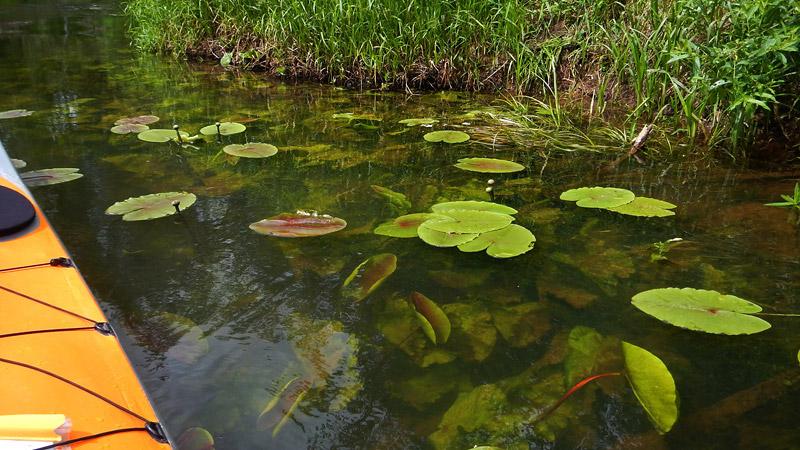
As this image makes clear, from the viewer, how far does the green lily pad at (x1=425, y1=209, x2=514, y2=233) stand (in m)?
1.75

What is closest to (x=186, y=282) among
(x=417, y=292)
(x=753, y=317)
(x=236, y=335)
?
(x=236, y=335)

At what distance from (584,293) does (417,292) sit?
1.56 ft

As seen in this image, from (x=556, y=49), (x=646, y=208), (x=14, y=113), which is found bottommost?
(x=14, y=113)

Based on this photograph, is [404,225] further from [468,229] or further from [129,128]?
[129,128]

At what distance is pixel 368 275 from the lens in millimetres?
1619

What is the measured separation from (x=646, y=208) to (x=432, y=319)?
0.99 m

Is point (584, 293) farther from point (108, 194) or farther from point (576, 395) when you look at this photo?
point (108, 194)

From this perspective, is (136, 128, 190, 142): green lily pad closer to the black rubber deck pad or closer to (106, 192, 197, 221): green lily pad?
(106, 192, 197, 221): green lily pad

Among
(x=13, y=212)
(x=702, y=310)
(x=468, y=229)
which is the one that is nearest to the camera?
(x=702, y=310)

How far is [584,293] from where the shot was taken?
5.06 feet

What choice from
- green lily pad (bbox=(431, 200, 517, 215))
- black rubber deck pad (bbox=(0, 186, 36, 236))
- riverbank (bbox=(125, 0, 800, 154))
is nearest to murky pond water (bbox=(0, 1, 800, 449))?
green lily pad (bbox=(431, 200, 517, 215))

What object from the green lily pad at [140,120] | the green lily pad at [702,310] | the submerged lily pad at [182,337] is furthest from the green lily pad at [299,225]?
the green lily pad at [140,120]

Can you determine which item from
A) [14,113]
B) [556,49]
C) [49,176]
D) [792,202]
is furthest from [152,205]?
[556,49]

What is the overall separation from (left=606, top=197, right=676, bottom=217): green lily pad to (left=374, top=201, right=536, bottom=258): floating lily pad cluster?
1.32 feet
